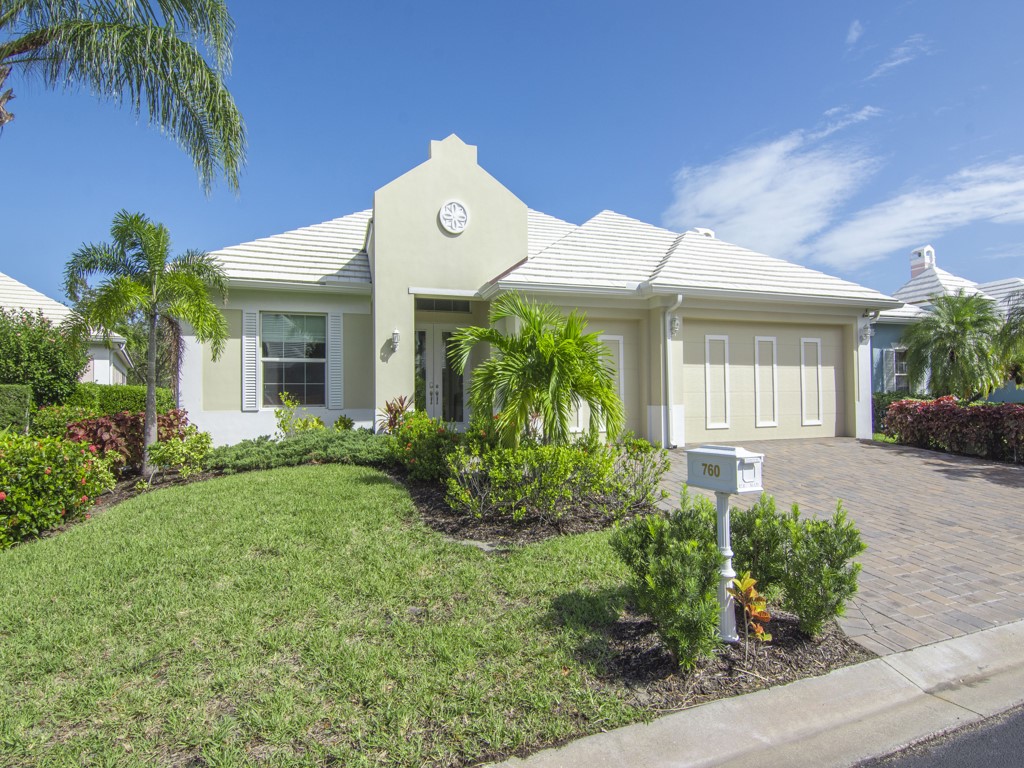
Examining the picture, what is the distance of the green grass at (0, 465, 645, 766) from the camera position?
276cm

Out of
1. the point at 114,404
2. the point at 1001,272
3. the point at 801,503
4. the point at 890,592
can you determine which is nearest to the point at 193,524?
the point at 890,592

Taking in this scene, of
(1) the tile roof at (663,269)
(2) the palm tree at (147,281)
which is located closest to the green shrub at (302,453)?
(2) the palm tree at (147,281)

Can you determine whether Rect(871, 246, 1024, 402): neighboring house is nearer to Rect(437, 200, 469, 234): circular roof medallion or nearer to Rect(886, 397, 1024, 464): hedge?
Rect(886, 397, 1024, 464): hedge

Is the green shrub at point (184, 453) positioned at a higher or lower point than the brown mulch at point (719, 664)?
higher

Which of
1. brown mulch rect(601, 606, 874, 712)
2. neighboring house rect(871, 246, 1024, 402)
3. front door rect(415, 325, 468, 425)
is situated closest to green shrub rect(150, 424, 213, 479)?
front door rect(415, 325, 468, 425)

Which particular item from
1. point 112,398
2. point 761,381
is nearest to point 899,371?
point 761,381

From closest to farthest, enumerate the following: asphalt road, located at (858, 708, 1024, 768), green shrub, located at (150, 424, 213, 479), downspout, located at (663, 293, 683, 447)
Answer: asphalt road, located at (858, 708, 1024, 768)
green shrub, located at (150, 424, 213, 479)
downspout, located at (663, 293, 683, 447)

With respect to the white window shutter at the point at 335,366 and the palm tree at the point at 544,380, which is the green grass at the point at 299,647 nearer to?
the palm tree at the point at 544,380

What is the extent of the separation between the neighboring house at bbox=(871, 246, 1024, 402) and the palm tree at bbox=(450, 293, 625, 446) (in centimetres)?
1195

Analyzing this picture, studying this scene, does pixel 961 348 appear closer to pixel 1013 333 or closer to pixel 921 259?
pixel 1013 333

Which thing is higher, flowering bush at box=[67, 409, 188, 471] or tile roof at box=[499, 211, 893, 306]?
tile roof at box=[499, 211, 893, 306]

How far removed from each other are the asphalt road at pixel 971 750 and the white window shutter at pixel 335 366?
11488 millimetres

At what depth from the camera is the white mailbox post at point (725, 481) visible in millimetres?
3354

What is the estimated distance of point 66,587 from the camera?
4582mm
